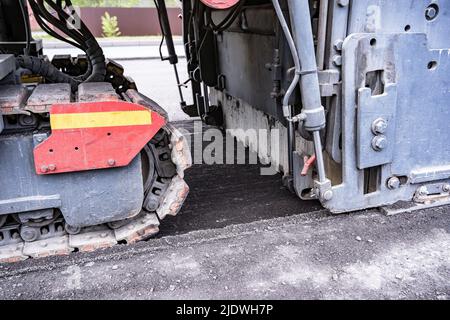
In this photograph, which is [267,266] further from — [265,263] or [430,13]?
[430,13]

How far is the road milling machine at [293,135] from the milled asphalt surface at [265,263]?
132 mm

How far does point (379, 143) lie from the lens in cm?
254

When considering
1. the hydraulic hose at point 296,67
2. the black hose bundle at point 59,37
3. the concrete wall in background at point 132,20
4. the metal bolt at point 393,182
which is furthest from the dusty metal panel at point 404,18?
the concrete wall in background at point 132,20

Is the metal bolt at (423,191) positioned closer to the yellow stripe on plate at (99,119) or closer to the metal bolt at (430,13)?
the metal bolt at (430,13)

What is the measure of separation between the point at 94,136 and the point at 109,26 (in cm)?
1938

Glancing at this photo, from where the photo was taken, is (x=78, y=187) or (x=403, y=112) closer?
(x=78, y=187)

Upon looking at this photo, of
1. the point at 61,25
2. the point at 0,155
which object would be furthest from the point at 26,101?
the point at 61,25

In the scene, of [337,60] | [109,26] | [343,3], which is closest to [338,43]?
[337,60]

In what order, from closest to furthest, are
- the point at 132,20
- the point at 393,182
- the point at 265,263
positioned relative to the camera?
the point at 265,263, the point at 393,182, the point at 132,20

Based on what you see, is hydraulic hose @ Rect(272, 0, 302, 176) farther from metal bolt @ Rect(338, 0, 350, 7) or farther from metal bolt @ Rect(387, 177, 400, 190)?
metal bolt @ Rect(387, 177, 400, 190)

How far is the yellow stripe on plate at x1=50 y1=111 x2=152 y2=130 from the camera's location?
2.21 m

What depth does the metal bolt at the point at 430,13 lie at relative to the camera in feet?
8.20

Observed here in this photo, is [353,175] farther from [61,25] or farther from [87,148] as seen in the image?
[61,25]
